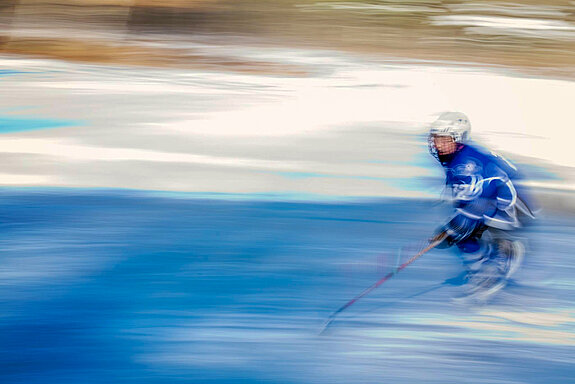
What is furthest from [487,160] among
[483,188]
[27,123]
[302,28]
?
[302,28]

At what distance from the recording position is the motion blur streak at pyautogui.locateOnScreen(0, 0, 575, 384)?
3709mm

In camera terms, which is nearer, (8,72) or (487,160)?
(487,160)

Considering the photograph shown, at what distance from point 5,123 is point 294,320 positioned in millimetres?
6977

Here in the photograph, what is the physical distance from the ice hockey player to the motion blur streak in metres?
0.29

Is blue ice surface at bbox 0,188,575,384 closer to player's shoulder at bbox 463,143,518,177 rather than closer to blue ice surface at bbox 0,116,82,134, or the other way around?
player's shoulder at bbox 463,143,518,177

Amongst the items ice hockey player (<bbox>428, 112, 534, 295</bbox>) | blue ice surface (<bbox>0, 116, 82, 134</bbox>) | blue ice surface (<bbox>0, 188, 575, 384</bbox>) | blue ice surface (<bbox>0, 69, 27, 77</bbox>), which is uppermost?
ice hockey player (<bbox>428, 112, 534, 295</bbox>)

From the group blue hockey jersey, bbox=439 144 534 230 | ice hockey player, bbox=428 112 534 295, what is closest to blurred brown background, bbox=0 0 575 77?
ice hockey player, bbox=428 112 534 295

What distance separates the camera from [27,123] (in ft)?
32.3

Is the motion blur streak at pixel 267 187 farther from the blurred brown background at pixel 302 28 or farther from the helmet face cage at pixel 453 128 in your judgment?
the helmet face cage at pixel 453 128

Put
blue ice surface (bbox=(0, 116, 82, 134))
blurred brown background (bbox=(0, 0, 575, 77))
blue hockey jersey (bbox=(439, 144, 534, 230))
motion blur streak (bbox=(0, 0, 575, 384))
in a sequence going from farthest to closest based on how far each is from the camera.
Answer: blurred brown background (bbox=(0, 0, 575, 77)) → blue ice surface (bbox=(0, 116, 82, 134)) → blue hockey jersey (bbox=(439, 144, 534, 230)) → motion blur streak (bbox=(0, 0, 575, 384))

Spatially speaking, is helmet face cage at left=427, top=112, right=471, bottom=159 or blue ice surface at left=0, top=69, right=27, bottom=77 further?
blue ice surface at left=0, top=69, right=27, bottom=77

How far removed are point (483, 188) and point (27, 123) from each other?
749 centimetres

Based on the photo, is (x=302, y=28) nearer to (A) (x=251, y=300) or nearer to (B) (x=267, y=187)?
(B) (x=267, y=187)

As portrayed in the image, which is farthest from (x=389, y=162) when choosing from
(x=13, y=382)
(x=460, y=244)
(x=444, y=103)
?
(x=13, y=382)
